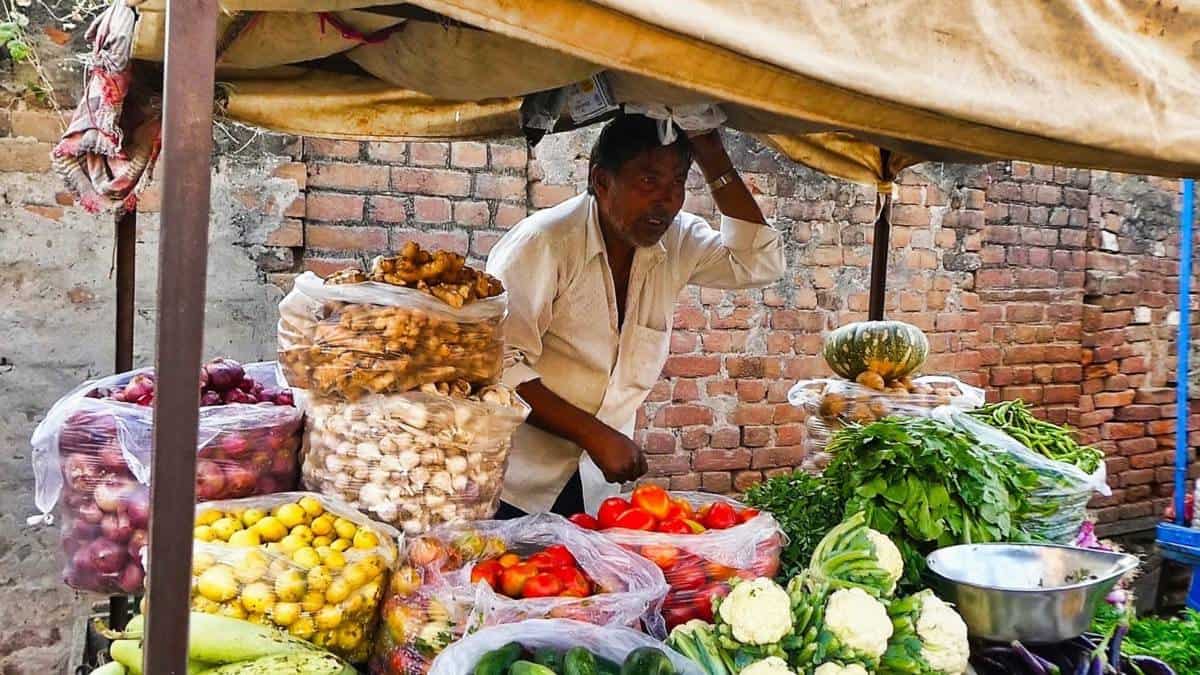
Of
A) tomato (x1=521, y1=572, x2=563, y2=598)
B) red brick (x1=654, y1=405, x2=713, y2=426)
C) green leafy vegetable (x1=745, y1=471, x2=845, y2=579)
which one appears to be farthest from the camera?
red brick (x1=654, y1=405, x2=713, y2=426)

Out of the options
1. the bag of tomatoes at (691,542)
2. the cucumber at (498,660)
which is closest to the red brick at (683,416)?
the bag of tomatoes at (691,542)

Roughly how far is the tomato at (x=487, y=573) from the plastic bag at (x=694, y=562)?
0.94 ft

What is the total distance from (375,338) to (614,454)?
3.36 ft

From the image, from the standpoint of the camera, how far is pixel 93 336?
3.42 metres

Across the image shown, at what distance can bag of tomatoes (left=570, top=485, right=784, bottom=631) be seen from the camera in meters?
2.08

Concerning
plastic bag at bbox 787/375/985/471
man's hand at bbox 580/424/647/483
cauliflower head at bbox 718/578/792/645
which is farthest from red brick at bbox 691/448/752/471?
cauliflower head at bbox 718/578/792/645

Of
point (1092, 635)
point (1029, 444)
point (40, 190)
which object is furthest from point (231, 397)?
point (1029, 444)

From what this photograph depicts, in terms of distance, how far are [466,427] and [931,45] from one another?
4.11 feet

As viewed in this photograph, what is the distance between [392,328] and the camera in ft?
7.02

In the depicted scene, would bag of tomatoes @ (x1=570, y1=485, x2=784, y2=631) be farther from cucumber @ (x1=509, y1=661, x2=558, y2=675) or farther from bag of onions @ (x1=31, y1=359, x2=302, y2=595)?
bag of onions @ (x1=31, y1=359, x2=302, y2=595)

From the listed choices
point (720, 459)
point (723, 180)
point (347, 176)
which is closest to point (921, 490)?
point (723, 180)

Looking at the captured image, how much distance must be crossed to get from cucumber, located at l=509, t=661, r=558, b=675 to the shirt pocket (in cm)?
177

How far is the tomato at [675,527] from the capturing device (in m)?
2.16

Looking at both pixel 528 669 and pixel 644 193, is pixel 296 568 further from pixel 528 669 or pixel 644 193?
pixel 644 193
